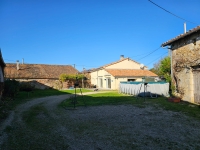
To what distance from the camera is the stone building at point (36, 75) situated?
3191cm

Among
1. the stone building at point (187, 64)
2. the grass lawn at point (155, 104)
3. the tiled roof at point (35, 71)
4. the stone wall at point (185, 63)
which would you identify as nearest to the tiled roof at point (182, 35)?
the stone building at point (187, 64)

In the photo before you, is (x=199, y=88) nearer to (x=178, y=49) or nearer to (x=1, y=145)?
(x=178, y=49)

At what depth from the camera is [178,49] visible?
42.4ft

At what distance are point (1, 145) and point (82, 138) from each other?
2.21 m

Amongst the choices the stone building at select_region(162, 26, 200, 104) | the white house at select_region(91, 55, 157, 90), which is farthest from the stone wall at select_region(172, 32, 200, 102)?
the white house at select_region(91, 55, 157, 90)

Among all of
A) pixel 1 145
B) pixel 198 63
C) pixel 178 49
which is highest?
pixel 178 49

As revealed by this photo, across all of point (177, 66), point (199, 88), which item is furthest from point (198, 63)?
point (177, 66)

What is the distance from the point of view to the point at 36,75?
109 ft

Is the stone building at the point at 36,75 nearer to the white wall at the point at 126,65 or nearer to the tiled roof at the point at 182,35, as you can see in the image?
the white wall at the point at 126,65

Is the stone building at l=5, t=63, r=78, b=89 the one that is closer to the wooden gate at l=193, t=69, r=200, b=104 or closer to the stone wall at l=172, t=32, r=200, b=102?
the stone wall at l=172, t=32, r=200, b=102

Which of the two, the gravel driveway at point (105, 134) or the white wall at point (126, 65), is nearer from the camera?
the gravel driveway at point (105, 134)

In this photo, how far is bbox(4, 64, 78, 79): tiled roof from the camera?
3236cm

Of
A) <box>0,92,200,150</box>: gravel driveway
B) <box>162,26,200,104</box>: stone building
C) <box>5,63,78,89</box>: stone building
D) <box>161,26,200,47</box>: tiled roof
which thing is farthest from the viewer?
<box>5,63,78,89</box>: stone building

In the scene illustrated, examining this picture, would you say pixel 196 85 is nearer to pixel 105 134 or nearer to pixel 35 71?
pixel 105 134
